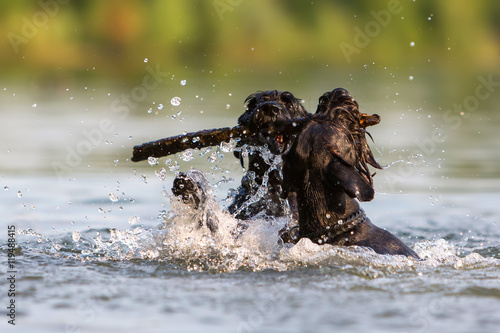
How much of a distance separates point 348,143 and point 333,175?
0.28 m

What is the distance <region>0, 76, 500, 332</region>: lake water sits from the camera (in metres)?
5.07

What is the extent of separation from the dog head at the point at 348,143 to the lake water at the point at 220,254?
54 centimetres

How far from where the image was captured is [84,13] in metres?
29.5

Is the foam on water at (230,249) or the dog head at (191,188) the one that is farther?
the dog head at (191,188)

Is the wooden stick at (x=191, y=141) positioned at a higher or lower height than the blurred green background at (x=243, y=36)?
lower

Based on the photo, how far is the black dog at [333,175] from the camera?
238 inches

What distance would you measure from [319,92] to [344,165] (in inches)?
564

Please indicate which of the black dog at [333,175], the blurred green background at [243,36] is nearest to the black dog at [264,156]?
the black dog at [333,175]

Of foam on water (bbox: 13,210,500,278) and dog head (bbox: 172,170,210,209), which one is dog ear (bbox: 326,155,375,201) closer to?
foam on water (bbox: 13,210,500,278)

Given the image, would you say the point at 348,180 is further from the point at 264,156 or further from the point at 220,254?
the point at 220,254

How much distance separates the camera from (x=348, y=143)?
20.1ft

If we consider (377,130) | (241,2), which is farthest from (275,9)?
(377,130)

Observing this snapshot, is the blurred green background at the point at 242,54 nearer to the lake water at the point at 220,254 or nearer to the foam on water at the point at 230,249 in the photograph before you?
the lake water at the point at 220,254

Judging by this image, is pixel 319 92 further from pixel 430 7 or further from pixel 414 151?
pixel 430 7
